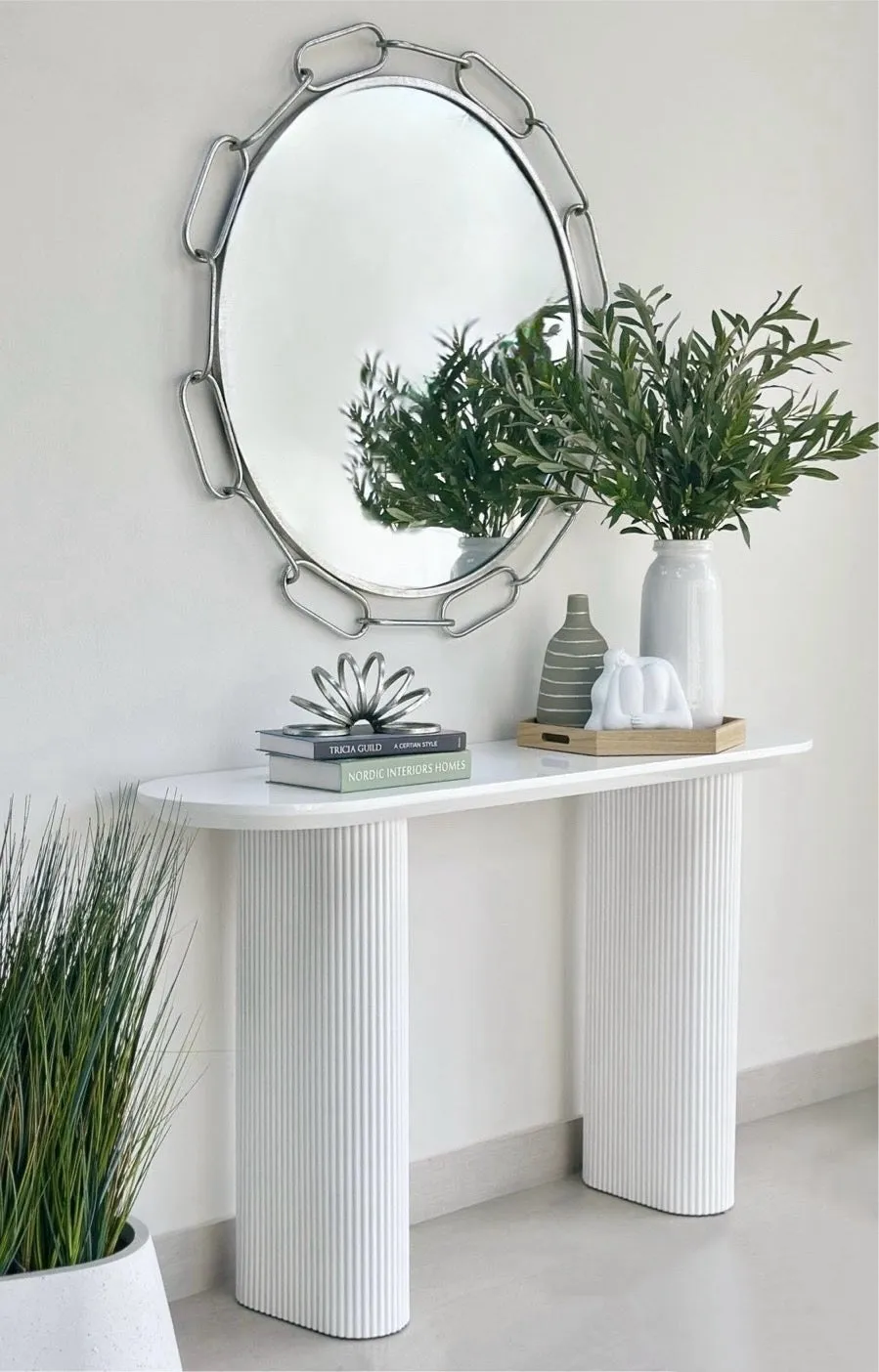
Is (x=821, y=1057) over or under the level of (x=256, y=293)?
under

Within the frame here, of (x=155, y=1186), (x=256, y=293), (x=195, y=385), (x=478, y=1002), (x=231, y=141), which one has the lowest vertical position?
(x=155, y=1186)

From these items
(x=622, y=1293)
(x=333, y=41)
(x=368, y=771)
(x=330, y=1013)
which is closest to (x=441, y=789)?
(x=368, y=771)

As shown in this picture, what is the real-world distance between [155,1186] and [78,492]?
39.4 inches

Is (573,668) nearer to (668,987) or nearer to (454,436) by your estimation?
(454,436)

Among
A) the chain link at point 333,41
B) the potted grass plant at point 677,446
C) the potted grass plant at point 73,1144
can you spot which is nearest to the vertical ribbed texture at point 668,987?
the potted grass plant at point 677,446

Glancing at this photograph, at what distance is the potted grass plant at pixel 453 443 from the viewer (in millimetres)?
2400

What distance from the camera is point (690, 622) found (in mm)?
2492

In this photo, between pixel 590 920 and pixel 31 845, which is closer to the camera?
pixel 31 845

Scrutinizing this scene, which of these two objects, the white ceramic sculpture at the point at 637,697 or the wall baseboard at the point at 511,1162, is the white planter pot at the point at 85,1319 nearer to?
the wall baseboard at the point at 511,1162

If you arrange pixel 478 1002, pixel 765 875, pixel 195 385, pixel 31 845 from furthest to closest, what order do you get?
pixel 765 875 < pixel 478 1002 < pixel 195 385 < pixel 31 845

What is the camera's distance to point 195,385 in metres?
2.22

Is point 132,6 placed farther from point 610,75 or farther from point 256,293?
point 610,75

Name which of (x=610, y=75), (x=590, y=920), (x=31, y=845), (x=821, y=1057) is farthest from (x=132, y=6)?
(x=821, y=1057)

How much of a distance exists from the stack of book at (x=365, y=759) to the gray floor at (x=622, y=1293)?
0.79 metres
